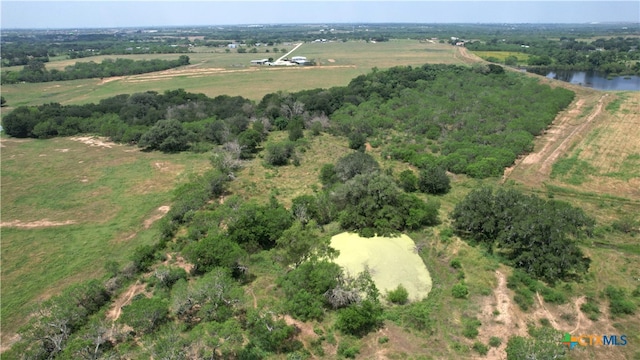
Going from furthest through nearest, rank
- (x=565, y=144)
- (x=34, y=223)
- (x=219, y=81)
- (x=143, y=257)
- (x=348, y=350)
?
(x=219, y=81) → (x=565, y=144) → (x=34, y=223) → (x=143, y=257) → (x=348, y=350)

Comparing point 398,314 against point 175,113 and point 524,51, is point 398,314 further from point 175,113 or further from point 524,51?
point 524,51

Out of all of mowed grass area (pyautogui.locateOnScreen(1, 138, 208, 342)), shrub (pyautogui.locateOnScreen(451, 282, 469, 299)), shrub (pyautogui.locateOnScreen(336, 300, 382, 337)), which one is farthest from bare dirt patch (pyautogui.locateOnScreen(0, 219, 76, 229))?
shrub (pyautogui.locateOnScreen(451, 282, 469, 299))

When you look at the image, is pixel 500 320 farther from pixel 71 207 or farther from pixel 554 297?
pixel 71 207

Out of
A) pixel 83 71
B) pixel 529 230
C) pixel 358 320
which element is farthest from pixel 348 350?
pixel 83 71

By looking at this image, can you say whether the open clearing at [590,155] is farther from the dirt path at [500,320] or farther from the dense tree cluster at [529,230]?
the dirt path at [500,320]

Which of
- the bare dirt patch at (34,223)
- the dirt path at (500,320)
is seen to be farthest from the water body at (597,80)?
the bare dirt patch at (34,223)

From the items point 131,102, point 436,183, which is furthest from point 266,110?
point 436,183
